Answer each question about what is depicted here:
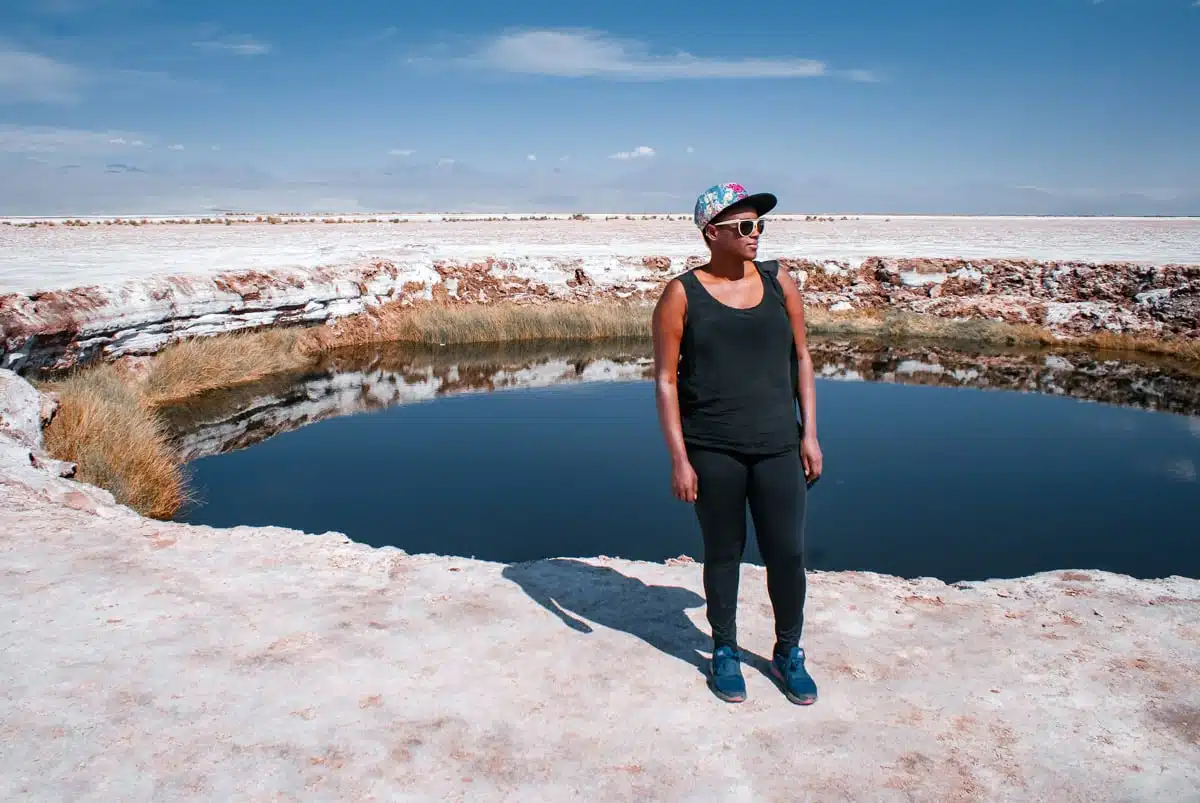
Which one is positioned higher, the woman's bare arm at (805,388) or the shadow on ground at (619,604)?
the woman's bare arm at (805,388)

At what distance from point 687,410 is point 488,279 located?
58.2 feet

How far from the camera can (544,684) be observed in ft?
11.6

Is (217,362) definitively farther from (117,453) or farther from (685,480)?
(685,480)

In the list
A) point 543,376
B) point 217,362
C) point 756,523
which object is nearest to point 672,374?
point 756,523

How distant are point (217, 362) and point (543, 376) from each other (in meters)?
4.79

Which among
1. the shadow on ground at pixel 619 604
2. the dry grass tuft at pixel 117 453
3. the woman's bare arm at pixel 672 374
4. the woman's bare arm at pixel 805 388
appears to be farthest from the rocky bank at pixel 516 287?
the woman's bare arm at pixel 805 388

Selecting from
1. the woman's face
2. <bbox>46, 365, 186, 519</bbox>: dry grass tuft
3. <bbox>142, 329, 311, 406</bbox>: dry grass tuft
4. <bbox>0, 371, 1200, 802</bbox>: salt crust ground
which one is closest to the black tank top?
the woman's face

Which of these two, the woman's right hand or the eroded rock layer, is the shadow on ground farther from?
the eroded rock layer

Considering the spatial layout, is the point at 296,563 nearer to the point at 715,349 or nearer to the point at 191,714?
the point at 191,714

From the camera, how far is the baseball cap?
318 centimetres

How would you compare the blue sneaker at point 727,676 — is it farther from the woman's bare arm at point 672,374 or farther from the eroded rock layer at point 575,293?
the eroded rock layer at point 575,293

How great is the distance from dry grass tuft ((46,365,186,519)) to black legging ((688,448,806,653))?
17.7 feet

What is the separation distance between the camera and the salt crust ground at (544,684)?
2938 mm

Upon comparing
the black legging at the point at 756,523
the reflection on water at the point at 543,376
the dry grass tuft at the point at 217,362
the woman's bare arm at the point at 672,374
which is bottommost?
the reflection on water at the point at 543,376
